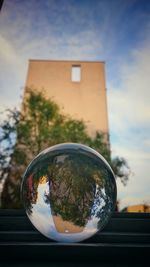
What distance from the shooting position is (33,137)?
1373 centimetres

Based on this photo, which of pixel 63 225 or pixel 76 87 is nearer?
pixel 63 225

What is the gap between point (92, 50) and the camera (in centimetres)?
899

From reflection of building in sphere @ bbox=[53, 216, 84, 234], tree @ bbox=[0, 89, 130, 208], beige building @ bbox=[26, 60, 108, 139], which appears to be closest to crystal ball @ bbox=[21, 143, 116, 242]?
reflection of building in sphere @ bbox=[53, 216, 84, 234]

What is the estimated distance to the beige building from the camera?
14680mm

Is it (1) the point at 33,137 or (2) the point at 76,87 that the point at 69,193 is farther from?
(2) the point at 76,87

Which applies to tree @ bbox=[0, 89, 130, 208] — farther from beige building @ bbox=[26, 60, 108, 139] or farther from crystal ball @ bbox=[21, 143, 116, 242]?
crystal ball @ bbox=[21, 143, 116, 242]

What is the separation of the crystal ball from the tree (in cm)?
1141

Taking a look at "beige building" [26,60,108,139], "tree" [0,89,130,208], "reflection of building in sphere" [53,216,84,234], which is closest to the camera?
"reflection of building in sphere" [53,216,84,234]

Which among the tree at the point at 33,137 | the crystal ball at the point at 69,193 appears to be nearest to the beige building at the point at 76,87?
the tree at the point at 33,137

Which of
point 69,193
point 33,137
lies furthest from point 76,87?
point 69,193

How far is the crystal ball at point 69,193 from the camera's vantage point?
4.06ft

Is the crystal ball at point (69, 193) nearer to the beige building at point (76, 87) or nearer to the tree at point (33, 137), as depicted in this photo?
the tree at point (33, 137)

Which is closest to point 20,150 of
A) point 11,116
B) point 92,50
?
point 11,116

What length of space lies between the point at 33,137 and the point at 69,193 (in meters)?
12.7
